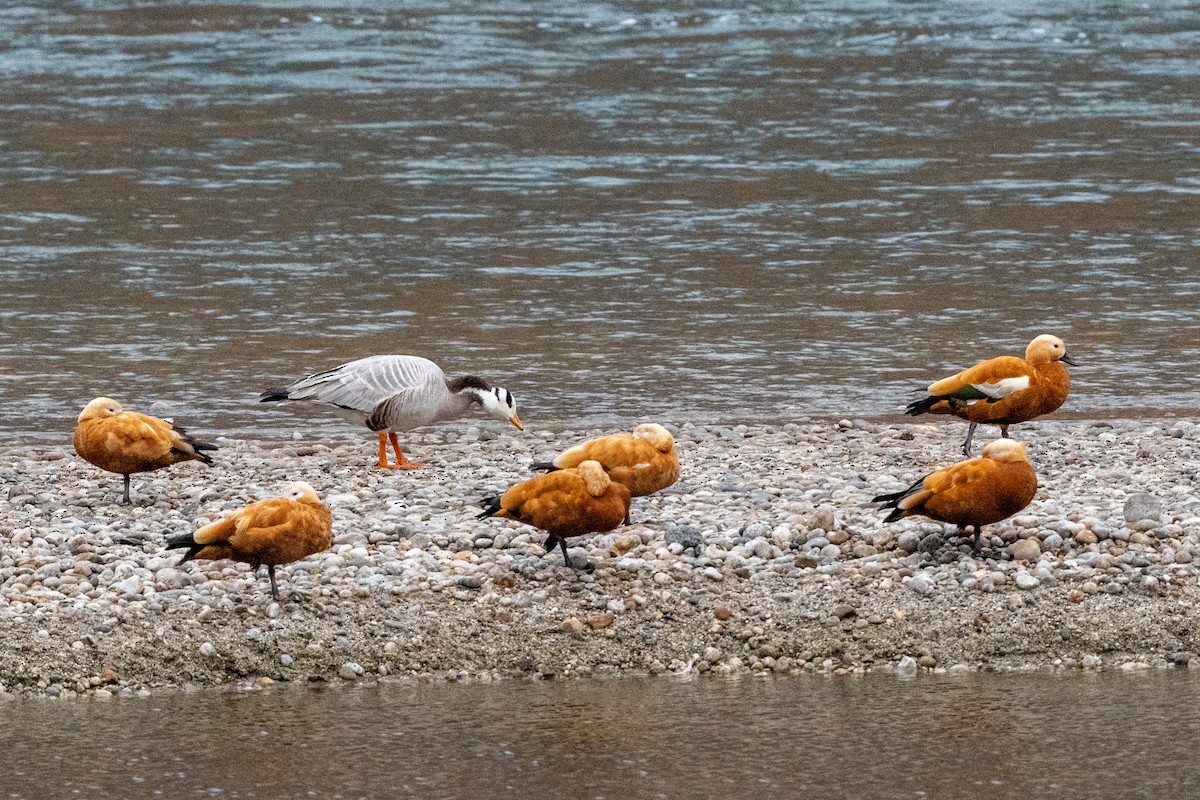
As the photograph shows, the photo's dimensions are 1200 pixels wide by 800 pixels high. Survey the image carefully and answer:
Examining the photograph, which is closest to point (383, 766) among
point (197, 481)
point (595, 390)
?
point (197, 481)

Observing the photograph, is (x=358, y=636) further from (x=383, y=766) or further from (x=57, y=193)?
(x=57, y=193)

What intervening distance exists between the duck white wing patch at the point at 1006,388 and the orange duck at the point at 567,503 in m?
3.37

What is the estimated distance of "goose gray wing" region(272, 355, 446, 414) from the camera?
12.2 meters

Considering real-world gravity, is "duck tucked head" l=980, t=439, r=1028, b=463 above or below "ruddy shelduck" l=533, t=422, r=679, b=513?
above

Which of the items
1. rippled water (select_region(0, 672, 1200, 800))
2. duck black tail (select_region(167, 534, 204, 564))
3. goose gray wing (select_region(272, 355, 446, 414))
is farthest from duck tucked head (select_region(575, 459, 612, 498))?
goose gray wing (select_region(272, 355, 446, 414))

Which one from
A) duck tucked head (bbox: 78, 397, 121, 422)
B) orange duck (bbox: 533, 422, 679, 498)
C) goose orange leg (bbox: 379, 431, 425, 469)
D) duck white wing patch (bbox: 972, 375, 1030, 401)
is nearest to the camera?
orange duck (bbox: 533, 422, 679, 498)

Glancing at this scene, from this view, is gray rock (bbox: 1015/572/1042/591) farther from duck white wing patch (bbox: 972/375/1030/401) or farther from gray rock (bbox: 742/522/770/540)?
duck white wing patch (bbox: 972/375/1030/401)

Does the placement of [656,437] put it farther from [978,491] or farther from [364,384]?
[364,384]

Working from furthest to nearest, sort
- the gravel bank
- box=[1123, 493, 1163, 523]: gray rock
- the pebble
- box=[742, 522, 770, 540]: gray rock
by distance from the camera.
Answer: box=[1123, 493, 1163, 523]: gray rock < box=[742, 522, 770, 540]: gray rock < the pebble < the gravel bank

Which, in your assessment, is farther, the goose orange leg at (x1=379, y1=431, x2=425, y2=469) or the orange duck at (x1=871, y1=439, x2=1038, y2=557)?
the goose orange leg at (x1=379, y1=431, x2=425, y2=469)

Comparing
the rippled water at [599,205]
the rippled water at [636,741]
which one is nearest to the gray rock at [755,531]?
the rippled water at [636,741]

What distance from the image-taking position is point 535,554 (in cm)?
929

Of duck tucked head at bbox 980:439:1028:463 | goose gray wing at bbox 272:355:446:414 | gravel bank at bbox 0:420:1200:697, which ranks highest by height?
duck tucked head at bbox 980:439:1028:463

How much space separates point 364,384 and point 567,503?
3820 mm
